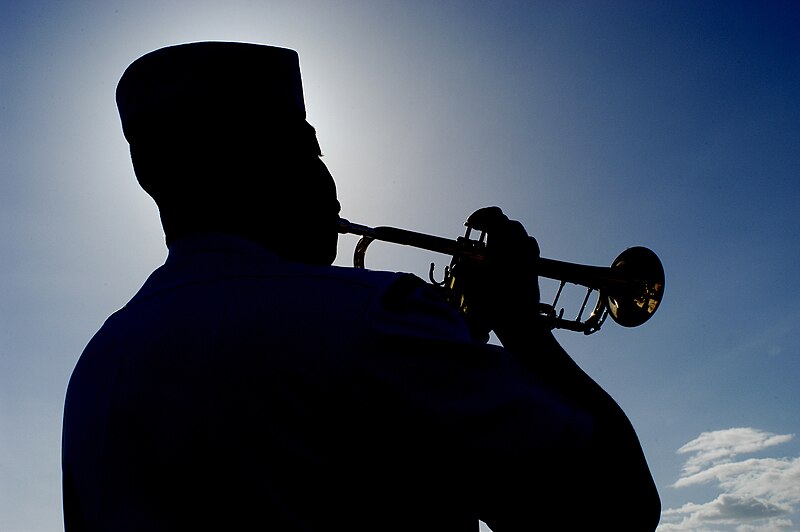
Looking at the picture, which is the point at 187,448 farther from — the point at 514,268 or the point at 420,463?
the point at 514,268

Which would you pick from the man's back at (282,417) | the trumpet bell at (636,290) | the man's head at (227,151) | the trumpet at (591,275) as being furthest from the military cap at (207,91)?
the trumpet bell at (636,290)

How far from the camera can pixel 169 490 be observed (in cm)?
134

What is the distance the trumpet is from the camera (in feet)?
19.0

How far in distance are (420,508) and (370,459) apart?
0.44 feet

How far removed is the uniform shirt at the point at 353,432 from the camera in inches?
51.1

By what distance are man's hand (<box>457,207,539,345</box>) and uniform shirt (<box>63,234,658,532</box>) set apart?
46 centimetres

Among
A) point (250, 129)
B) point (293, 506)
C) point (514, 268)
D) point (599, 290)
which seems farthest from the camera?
point (599, 290)

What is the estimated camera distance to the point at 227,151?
184 centimetres

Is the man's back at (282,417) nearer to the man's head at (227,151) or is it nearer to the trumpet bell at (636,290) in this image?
the man's head at (227,151)

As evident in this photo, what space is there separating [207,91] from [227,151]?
0.22 m

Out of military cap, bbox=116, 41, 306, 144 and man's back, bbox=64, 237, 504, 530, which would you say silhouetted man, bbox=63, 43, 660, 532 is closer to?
man's back, bbox=64, 237, 504, 530

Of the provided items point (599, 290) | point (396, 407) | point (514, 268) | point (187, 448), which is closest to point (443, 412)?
point (396, 407)

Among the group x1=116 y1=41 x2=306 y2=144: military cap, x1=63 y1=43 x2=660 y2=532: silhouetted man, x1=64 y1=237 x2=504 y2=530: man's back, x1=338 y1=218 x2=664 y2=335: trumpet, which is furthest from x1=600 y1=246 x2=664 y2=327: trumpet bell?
x1=64 y1=237 x2=504 y2=530: man's back

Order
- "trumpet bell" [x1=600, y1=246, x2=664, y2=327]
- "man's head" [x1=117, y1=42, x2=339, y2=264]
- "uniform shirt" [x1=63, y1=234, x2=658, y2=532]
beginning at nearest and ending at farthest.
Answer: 1. "uniform shirt" [x1=63, y1=234, x2=658, y2=532]
2. "man's head" [x1=117, y1=42, x2=339, y2=264]
3. "trumpet bell" [x1=600, y1=246, x2=664, y2=327]
